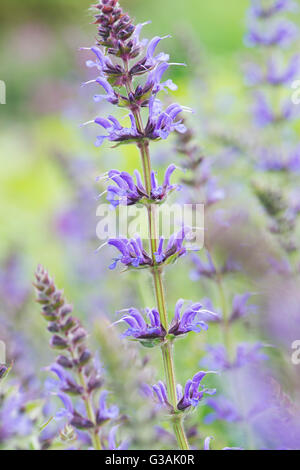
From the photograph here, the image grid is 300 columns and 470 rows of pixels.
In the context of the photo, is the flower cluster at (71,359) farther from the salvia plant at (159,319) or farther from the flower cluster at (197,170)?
the flower cluster at (197,170)

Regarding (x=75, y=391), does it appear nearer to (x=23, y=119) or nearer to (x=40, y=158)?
(x=40, y=158)

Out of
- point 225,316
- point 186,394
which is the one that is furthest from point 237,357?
point 186,394

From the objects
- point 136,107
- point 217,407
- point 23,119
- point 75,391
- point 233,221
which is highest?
point 23,119

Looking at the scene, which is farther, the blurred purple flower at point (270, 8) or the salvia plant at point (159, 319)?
the blurred purple flower at point (270, 8)

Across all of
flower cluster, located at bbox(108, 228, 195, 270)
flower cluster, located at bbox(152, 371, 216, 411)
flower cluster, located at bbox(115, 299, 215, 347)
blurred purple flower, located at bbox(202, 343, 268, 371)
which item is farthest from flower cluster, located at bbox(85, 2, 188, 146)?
blurred purple flower, located at bbox(202, 343, 268, 371)

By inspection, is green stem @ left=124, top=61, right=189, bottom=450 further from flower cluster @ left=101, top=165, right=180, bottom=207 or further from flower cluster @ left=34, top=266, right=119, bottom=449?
flower cluster @ left=34, top=266, right=119, bottom=449

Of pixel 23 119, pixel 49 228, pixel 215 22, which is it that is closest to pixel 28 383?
pixel 49 228

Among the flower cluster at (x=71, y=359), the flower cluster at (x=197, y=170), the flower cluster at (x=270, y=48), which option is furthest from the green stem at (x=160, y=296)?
the flower cluster at (x=270, y=48)
